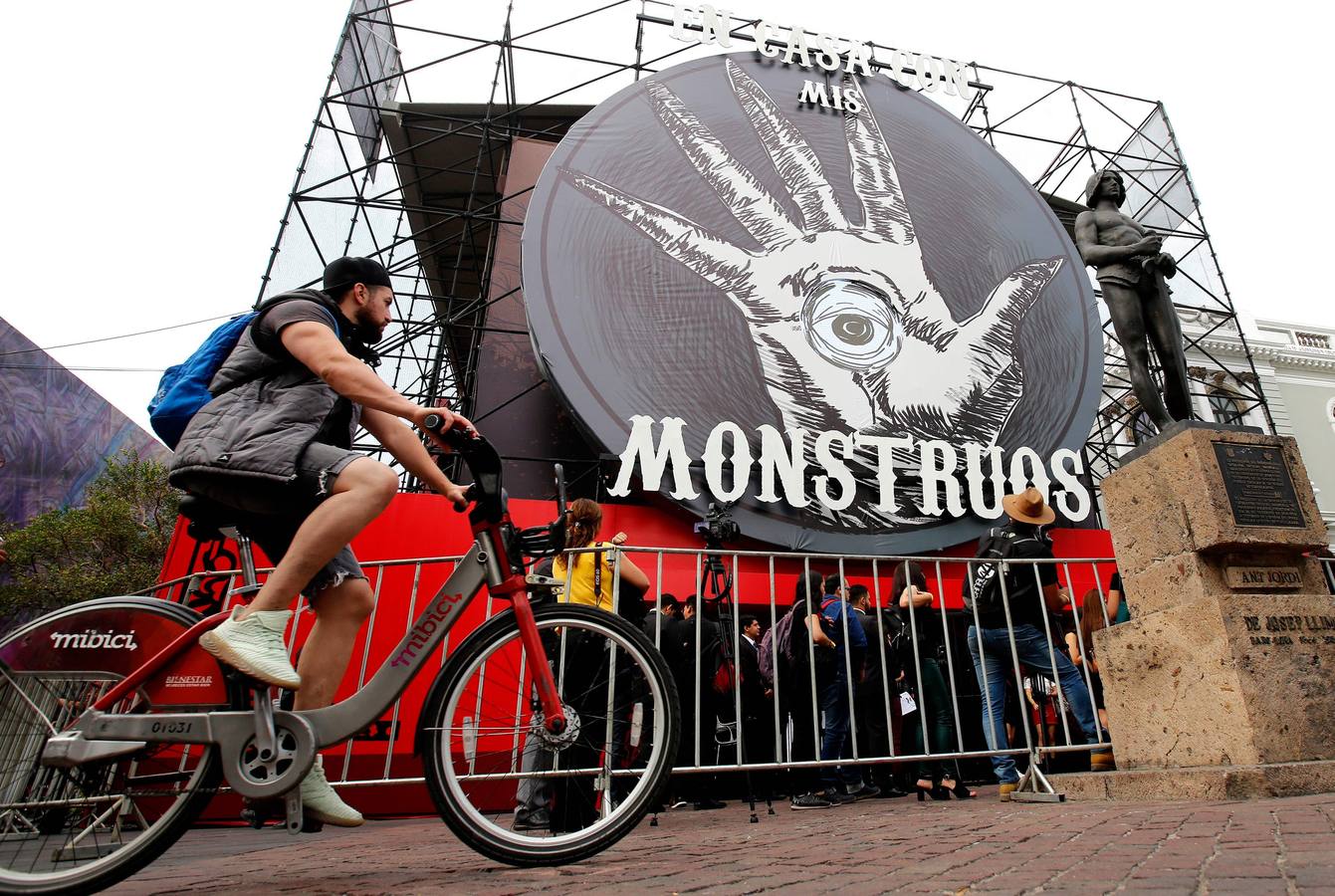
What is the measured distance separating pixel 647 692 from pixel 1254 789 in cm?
260

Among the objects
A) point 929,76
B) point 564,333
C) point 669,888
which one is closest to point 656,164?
point 564,333

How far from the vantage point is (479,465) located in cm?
214

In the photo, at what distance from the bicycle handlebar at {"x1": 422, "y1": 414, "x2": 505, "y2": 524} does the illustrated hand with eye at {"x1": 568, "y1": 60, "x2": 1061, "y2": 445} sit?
6.82 meters

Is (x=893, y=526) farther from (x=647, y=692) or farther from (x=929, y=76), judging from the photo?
(x=929, y=76)

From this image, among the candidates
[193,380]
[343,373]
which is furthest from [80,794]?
[343,373]

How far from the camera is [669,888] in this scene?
1657 millimetres

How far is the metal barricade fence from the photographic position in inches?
148

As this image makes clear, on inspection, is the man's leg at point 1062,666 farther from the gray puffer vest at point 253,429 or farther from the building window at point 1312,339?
the building window at point 1312,339

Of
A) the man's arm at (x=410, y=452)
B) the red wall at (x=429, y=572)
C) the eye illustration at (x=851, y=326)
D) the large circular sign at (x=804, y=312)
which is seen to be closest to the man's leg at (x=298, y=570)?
the man's arm at (x=410, y=452)

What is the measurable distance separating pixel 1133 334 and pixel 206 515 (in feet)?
15.8

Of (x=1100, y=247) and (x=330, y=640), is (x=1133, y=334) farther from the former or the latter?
(x=330, y=640)

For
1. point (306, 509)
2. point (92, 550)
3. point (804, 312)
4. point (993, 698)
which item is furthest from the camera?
point (92, 550)

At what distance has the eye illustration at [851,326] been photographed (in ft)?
30.3

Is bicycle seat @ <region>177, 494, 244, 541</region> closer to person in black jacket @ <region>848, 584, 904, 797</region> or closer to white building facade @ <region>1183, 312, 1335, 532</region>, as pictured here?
person in black jacket @ <region>848, 584, 904, 797</region>
